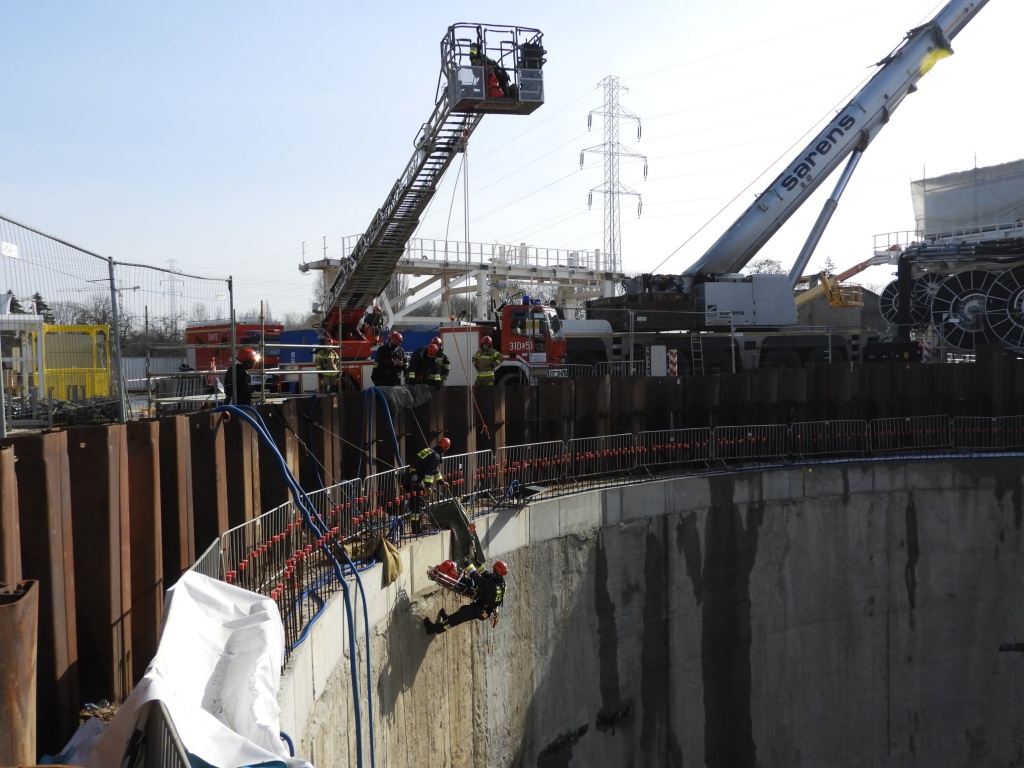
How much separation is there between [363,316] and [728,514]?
10953 millimetres

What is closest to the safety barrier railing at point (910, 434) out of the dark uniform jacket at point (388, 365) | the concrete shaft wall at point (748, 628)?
the concrete shaft wall at point (748, 628)

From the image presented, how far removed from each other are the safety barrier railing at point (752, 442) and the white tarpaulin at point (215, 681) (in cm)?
1254

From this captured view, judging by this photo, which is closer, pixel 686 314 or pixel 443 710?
pixel 443 710

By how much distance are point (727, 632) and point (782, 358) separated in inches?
484

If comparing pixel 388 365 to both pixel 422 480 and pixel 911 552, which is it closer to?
pixel 422 480

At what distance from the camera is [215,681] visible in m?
4.50

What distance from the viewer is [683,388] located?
1719 centimetres

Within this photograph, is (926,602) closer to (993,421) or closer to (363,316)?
(993,421)

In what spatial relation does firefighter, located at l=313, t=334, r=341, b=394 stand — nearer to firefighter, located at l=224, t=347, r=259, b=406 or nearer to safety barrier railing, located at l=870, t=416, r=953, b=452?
firefighter, located at l=224, t=347, r=259, b=406

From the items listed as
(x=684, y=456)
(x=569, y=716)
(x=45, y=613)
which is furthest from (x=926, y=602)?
(x=45, y=613)

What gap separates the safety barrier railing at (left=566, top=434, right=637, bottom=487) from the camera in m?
14.9

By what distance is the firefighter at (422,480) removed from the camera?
1066 cm

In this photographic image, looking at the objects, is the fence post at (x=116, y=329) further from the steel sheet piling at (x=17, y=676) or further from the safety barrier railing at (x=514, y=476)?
the steel sheet piling at (x=17, y=676)

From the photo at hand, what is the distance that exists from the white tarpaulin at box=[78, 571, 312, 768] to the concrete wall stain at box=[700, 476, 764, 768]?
37.3 feet
